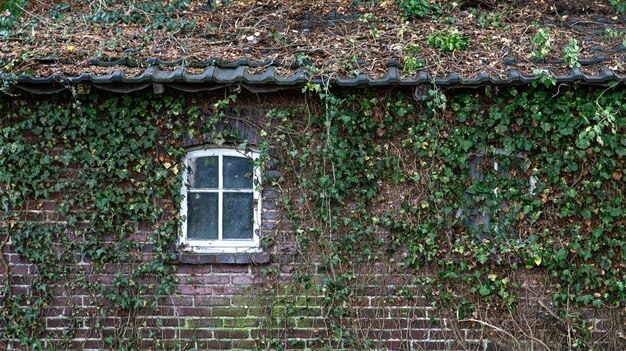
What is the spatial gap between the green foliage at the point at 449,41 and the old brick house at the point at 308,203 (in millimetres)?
47

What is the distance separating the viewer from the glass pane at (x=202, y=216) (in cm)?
688

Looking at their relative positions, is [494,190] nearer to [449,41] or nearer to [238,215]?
[449,41]

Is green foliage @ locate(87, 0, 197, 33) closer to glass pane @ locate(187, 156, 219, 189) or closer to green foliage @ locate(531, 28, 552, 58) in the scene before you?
glass pane @ locate(187, 156, 219, 189)

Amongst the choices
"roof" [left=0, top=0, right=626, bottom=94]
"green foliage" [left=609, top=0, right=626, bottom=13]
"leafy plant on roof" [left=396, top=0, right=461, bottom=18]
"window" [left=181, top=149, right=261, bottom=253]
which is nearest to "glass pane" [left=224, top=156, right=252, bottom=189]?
"window" [left=181, top=149, right=261, bottom=253]

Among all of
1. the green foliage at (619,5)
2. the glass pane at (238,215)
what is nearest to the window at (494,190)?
the glass pane at (238,215)

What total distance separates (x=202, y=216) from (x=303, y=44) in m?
2.08

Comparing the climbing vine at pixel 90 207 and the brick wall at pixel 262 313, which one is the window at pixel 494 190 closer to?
the brick wall at pixel 262 313

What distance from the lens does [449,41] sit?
6.71 m

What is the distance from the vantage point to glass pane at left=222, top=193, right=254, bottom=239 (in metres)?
6.86

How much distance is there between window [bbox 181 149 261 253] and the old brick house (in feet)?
0.05

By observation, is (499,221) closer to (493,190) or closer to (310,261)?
(493,190)

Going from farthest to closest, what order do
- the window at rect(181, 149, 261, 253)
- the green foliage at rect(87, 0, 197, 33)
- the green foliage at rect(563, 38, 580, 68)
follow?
the green foliage at rect(87, 0, 197, 33), the window at rect(181, 149, 261, 253), the green foliage at rect(563, 38, 580, 68)

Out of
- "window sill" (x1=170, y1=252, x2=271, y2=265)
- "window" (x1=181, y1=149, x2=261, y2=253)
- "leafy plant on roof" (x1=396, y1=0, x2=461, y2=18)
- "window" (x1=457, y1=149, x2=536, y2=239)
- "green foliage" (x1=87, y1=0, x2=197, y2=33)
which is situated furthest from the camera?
"leafy plant on roof" (x1=396, y1=0, x2=461, y2=18)

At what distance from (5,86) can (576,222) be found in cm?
569
